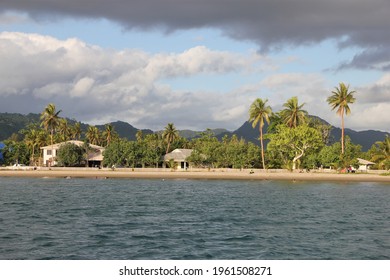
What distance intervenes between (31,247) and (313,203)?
32.2 meters

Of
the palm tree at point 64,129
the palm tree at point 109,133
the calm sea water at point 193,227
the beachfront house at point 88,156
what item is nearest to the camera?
the calm sea water at point 193,227

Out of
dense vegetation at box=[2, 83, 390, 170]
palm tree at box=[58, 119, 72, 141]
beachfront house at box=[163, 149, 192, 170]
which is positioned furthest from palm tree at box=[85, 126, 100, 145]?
beachfront house at box=[163, 149, 192, 170]

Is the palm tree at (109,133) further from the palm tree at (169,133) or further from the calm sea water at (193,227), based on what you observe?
the calm sea water at (193,227)

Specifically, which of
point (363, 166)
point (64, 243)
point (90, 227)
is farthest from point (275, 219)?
point (363, 166)

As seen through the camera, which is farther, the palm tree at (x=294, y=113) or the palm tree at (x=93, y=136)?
the palm tree at (x=93, y=136)

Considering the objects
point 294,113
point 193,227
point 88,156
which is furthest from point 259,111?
point 193,227

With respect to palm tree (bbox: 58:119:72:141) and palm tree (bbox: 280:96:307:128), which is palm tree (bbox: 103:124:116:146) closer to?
palm tree (bbox: 58:119:72:141)

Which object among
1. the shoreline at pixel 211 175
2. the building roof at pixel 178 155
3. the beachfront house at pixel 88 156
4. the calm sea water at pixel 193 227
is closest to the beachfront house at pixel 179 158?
the building roof at pixel 178 155

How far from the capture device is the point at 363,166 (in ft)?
385

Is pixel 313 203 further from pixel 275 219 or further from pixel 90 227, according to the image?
pixel 90 227

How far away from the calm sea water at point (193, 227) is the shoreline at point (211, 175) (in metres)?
34.8

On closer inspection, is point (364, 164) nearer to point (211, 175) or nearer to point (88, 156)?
point (211, 175)

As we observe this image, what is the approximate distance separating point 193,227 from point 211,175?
207 feet

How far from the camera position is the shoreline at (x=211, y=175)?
92188mm
